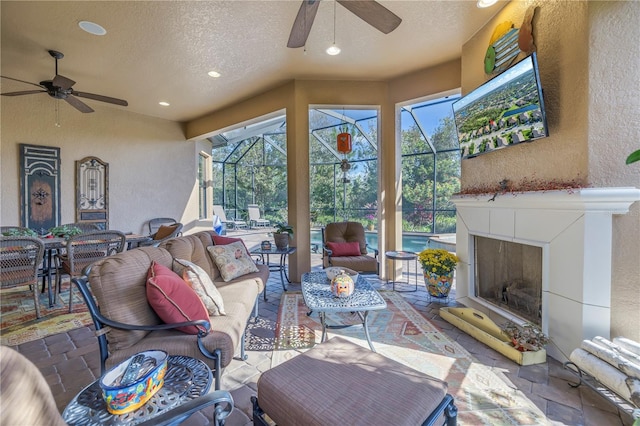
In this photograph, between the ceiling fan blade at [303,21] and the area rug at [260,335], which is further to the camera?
the area rug at [260,335]

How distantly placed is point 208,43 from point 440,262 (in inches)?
155

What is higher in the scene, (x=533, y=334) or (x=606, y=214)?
(x=606, y=214)

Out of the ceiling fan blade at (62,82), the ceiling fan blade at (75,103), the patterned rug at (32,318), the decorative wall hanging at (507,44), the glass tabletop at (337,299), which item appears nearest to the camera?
the glass tabletop at (337,299)

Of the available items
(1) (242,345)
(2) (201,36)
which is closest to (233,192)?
(2) (201,36)

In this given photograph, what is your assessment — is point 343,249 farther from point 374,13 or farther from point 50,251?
point 50,251

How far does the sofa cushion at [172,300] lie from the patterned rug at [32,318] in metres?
2.04

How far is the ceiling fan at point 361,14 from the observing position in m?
1.89

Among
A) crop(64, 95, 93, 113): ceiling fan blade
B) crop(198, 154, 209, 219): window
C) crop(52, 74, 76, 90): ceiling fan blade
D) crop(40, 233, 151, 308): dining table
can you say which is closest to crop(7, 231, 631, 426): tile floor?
crop(40, 233, 151, 308): dining table

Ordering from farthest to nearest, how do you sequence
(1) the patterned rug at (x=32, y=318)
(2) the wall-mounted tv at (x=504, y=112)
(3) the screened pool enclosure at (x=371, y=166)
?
(3) the screened pool enclosure at (x=371, y=166), (1) the patterned rug at (x=32, y=318), (2) the wall-mounted tv at (x=504, y=112)

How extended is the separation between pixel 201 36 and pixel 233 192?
23.5ft

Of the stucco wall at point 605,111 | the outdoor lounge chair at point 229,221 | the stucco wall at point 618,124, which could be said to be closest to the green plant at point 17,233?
the outdoor lounge chair at point 229,221

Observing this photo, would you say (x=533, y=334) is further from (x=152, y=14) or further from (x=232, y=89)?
(x=232, y=89)

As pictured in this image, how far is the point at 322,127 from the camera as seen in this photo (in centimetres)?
752

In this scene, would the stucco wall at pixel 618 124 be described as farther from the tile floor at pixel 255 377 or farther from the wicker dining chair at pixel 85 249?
the wicker dining chair at pixel 85 249
